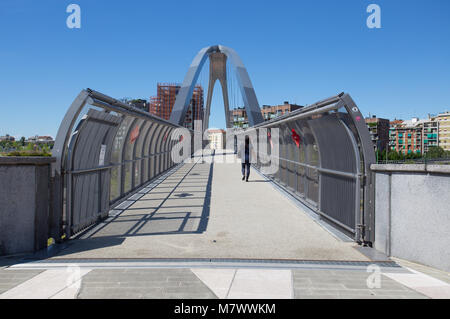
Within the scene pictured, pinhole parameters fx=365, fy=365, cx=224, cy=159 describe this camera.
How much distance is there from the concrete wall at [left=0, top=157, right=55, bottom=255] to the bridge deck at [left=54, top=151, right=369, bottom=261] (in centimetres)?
47

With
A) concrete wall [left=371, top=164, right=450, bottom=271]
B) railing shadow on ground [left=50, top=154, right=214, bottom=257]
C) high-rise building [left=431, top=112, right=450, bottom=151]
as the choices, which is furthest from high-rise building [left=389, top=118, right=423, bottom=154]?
concrete wall [left=371, top=164, right=450, bottom=271]

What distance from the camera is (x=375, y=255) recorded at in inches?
172

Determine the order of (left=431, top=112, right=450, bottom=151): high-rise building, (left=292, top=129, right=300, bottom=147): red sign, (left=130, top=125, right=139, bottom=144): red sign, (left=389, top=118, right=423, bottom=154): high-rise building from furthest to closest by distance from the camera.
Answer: (left=389, top=118, right=423, bottom=154): high-rise building → (left=431, top=112, right=450, bottom=151): high-rise building → (left=130, top=125, right=139, bottom=144): red sign → (left=292, top=129, right=300, bottom=147): red sign

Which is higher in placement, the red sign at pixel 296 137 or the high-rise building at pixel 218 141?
the high-rise building at pixel 218 141

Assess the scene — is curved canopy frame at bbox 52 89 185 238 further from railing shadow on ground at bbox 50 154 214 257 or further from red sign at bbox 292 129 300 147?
red sign at bbox 292 129 300 147

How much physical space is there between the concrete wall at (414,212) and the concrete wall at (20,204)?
4.18 m

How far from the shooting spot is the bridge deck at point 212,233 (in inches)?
173

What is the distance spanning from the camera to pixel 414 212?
160 inches

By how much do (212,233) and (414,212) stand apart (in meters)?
2.69

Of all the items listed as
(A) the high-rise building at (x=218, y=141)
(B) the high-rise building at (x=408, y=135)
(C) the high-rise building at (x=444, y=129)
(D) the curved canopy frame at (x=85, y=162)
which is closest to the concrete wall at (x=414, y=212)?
(D) the curved canopy frame at (x=85, y=162)

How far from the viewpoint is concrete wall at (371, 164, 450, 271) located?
3.73m

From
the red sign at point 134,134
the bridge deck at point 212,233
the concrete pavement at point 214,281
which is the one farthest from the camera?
the red sign at point 134,134

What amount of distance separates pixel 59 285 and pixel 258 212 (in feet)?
14.5

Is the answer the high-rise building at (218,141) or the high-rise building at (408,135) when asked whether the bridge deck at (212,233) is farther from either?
the high-rise building at (408,135)
